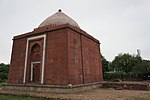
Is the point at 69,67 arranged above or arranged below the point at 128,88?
above

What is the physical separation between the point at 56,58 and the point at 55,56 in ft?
0.76

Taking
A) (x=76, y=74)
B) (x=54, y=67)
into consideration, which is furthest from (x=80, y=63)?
(x=54, y=67)

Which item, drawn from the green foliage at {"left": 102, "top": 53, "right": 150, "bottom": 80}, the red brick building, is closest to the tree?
the green foliage at {"left": 102, "top": 53, "right": 150, "bottom": 80}

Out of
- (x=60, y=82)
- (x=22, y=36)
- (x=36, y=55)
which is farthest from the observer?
(x=22, y=36)

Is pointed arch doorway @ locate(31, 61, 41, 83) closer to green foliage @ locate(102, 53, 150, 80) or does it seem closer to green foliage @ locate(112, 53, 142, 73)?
green foliage @ locate(102, 53, 150, 80)

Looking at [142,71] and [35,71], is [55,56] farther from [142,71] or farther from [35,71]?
[142,71]

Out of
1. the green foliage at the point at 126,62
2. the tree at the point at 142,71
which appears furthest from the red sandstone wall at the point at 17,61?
the green foliage at the point at 126,62

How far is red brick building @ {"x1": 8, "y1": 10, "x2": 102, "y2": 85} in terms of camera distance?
11.9m

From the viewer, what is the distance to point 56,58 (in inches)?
482

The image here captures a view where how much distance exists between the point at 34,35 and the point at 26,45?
1458mm

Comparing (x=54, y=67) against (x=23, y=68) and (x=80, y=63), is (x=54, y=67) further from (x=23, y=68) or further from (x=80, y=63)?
(x=23, y=68)

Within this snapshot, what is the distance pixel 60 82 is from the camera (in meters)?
11.4

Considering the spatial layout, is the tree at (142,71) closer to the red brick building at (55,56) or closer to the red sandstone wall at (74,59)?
the red brick building at (55,56)

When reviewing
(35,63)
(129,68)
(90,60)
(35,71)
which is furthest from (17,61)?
(129,68)
